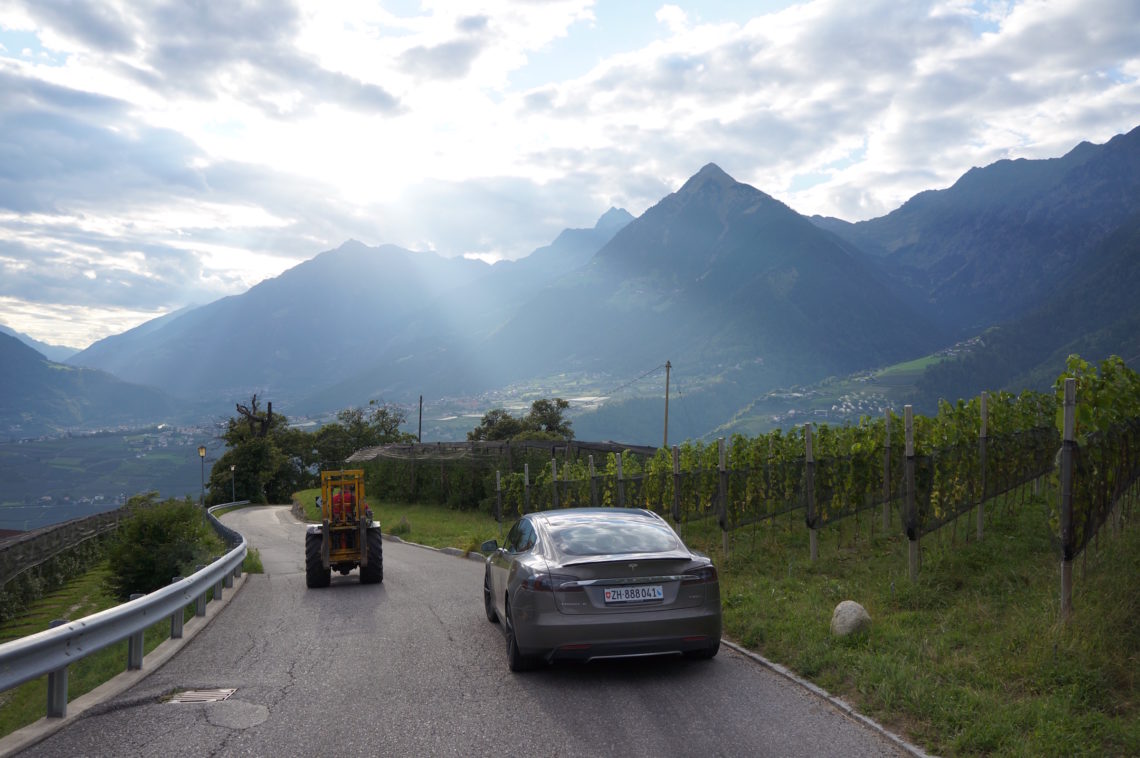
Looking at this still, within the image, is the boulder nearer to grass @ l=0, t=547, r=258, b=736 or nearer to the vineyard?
the vineyard

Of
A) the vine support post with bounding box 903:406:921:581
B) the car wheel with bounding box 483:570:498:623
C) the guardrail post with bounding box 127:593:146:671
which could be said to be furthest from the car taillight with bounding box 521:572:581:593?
the vine support post with bounding box 903:406:921:581

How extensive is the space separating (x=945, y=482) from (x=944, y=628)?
5134mm

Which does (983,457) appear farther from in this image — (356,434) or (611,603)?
(356,434)

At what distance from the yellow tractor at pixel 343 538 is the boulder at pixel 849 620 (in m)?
9.64

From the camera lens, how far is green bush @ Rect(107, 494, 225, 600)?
21047mm

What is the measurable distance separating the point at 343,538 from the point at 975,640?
12006 mm

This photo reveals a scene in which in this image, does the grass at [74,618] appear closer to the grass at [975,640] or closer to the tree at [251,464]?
the grass at [975,640]

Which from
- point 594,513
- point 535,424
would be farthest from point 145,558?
point 535,424

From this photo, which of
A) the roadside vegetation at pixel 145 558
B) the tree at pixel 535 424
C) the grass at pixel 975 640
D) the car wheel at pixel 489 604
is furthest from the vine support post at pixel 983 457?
the tree at pixel 535 424

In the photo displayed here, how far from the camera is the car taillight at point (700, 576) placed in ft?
24.1

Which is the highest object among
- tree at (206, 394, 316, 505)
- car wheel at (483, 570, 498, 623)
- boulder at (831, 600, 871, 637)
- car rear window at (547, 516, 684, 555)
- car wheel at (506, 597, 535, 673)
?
car rear window at (547, 516, 684, 555)

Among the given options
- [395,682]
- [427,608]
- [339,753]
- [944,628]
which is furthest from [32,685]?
[944,628]

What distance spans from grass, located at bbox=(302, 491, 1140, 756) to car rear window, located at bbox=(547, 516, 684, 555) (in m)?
1.59

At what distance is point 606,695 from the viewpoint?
676cm
